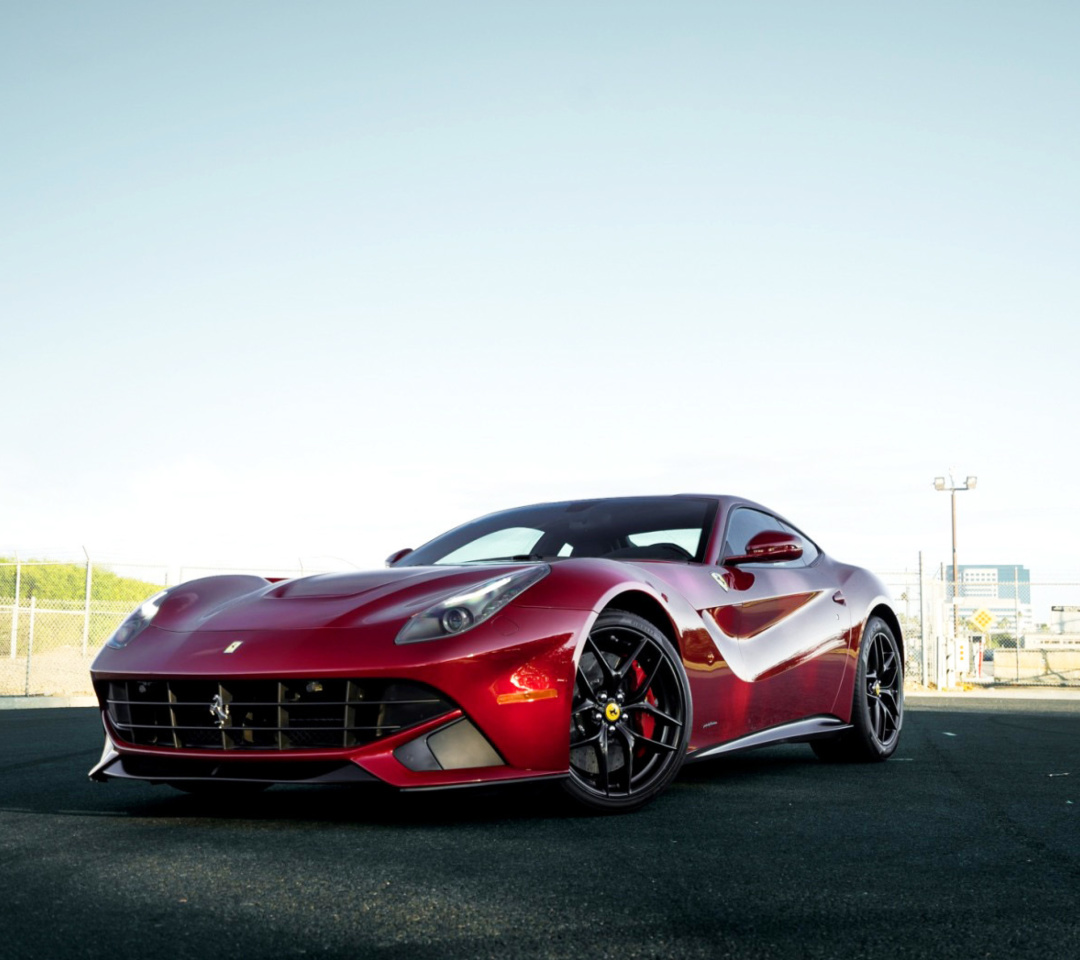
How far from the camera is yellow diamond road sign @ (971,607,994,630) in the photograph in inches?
1087

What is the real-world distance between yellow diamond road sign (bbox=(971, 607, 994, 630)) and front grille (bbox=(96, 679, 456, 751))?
2580cm

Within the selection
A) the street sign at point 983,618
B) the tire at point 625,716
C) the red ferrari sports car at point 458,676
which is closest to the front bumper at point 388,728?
the red ferrari sports car at point 458,676

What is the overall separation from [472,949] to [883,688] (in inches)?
186

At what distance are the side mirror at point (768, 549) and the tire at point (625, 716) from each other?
34.7 inches

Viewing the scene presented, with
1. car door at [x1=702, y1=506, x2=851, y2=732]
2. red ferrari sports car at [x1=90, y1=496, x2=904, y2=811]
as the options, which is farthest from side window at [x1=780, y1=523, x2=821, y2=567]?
red ferrari sports car at [x1=90, y1=496, x2=904, y2=811]

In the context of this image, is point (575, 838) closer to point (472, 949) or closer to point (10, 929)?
point (472, 949)

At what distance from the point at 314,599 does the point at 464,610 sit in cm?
62

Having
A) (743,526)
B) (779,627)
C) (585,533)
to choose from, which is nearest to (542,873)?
(779,627)

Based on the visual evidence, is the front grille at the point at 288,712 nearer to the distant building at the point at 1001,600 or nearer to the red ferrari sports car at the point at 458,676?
the red ferrari sports car at the point at 458,676

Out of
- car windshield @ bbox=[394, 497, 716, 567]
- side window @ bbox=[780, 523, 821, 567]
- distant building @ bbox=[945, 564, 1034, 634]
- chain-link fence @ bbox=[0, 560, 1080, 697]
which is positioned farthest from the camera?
distant building @ bbox=[945, 564, 1034, 634]

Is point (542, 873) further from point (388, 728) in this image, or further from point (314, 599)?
point (314, 599)

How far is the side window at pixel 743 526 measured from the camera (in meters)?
5.73

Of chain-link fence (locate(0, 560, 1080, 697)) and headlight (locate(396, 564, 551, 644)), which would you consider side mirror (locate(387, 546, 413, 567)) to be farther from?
chain-link fence (locate(0, 560, 1080, 697))

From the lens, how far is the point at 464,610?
156 inches
